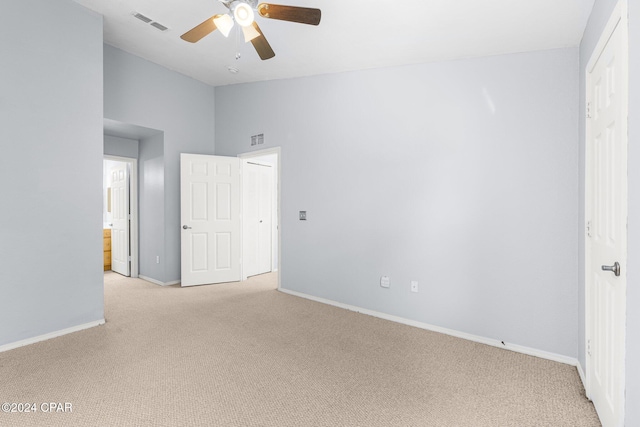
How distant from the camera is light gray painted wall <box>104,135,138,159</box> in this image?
5113 mm

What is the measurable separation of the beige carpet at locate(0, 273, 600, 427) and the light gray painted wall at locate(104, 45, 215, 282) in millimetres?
1810

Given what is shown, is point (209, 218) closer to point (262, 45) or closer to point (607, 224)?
point (262, 45)

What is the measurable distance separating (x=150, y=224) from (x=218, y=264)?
4.33 feet

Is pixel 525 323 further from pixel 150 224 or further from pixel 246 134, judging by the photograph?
pixel 150 224

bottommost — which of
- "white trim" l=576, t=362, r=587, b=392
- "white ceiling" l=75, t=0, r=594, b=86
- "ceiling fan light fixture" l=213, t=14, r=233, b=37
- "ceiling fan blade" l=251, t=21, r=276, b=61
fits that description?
"white trim" l=576, t=362, r=587, b=392

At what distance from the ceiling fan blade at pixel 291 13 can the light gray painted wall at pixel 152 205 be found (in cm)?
338

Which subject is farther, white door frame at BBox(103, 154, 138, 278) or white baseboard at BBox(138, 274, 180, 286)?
white door frame at BBox(103, 154, 138, 278)

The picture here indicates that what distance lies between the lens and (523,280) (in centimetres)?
283

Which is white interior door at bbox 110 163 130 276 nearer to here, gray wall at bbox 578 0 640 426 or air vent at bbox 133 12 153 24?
air vent at bbox 133 12 153 24

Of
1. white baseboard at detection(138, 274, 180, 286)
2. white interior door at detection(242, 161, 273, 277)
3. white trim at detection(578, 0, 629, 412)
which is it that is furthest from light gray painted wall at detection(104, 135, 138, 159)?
white trim at detection(578, 0, 629, 412)

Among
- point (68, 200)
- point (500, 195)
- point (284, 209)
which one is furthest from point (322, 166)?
point (68, 200)

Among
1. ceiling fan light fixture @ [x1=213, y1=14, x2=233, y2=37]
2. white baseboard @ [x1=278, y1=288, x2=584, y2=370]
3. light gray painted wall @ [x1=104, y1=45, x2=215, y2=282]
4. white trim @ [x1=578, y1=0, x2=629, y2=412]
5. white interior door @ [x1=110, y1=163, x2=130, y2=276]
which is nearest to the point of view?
white trim @ [x1=578, y1=0, x2=629, y2=412]

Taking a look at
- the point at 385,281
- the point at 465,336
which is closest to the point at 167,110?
the point at 385,281

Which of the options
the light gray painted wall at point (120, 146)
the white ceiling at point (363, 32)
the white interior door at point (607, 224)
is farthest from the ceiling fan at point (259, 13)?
the light gray painted wall at point (120, 146)
